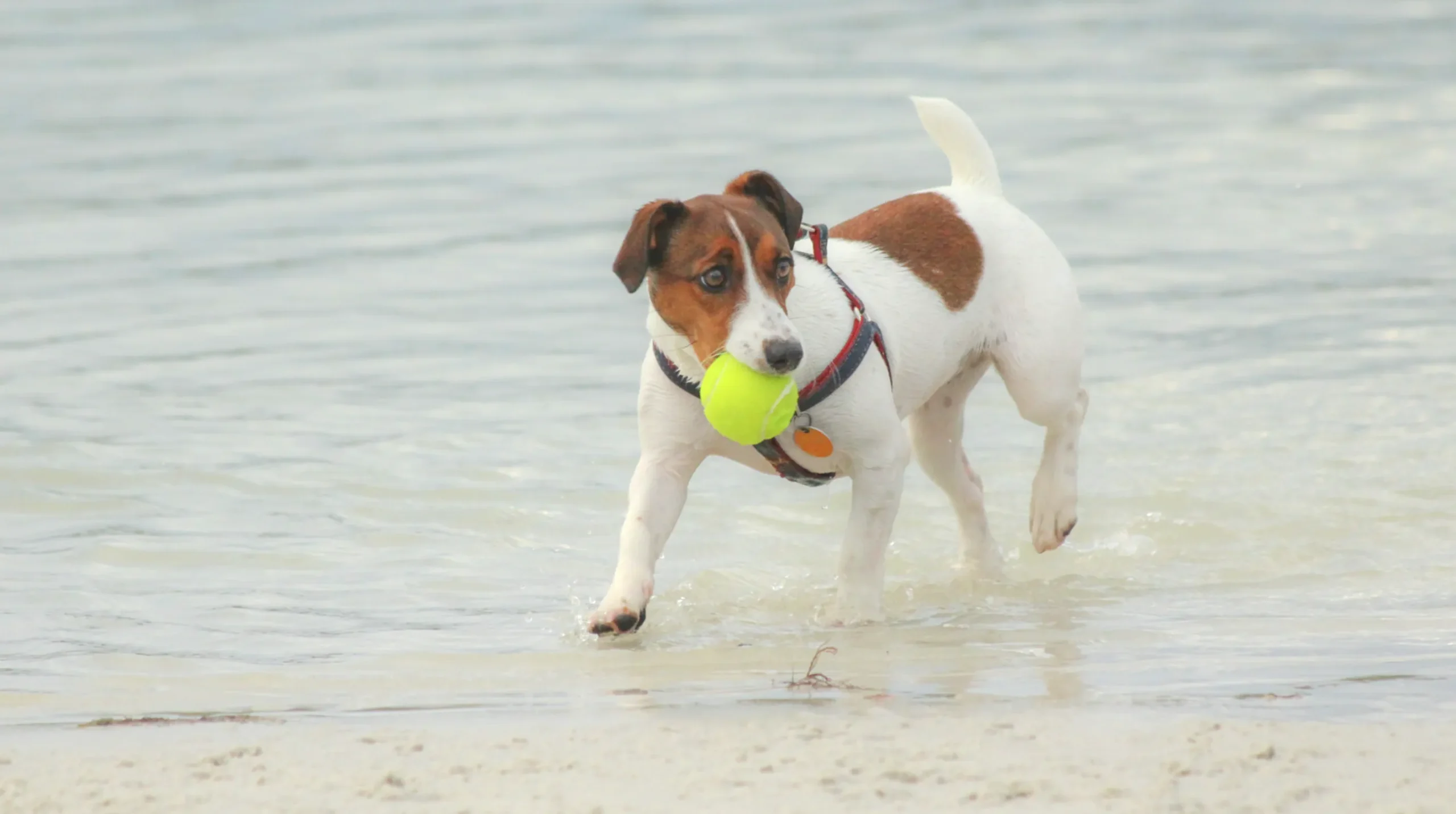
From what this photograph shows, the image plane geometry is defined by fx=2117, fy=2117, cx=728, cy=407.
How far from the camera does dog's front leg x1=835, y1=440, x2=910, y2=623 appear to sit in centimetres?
614

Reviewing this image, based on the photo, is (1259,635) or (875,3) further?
(875,3)

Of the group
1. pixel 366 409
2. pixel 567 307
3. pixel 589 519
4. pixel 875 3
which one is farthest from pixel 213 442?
pixel 875 3

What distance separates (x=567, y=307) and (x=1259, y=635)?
6.11m

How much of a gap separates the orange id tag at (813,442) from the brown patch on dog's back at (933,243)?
83 cm

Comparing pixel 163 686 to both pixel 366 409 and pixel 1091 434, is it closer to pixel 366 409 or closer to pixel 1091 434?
pixel 366 409

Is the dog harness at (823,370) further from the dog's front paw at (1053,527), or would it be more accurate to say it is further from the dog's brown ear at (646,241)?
the dog's front paw at (1053,527)

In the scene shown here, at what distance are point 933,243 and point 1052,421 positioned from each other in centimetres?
82

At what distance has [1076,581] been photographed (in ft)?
A: 22.8

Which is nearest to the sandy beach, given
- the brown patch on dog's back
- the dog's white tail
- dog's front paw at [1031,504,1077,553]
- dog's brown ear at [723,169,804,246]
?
dog's brown ear at [723,169,804,246]

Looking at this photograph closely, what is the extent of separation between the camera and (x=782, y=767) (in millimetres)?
4156

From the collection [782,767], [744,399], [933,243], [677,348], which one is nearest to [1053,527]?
[933,243]

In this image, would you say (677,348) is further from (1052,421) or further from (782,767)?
(782,767)

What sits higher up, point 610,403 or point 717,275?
point 717,275

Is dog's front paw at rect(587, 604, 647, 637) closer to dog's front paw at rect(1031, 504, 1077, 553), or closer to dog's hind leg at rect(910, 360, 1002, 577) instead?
dog's hind leg at rect(910, 360, 1002, 577)
